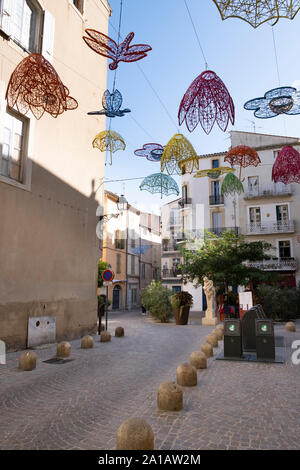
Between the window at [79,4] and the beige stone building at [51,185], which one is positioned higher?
the window at [79,4]

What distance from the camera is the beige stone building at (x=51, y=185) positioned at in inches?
372

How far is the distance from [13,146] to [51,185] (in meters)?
1.77

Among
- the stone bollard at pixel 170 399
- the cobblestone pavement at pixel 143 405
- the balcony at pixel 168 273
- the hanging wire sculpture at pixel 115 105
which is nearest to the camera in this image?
the cobblestone pavement at pixel 143 405

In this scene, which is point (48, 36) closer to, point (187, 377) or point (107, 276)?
point (107, 276)

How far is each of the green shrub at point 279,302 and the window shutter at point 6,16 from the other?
18.2 m

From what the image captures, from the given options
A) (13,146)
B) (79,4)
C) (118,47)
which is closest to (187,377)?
(118,47)

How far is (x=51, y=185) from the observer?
11258 millimetres

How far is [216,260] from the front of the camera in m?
18.8

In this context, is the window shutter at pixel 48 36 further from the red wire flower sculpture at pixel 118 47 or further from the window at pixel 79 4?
the red wire flower sculpture at pixel 118 47

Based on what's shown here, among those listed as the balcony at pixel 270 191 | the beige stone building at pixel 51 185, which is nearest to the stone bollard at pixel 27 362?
the beige stone building at pixel 51 185

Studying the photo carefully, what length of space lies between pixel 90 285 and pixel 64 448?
9949 mm

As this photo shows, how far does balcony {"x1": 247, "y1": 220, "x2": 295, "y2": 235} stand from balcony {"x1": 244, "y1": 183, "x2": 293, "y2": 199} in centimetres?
235

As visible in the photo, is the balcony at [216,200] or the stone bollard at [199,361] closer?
the stone bollard at [199,361]

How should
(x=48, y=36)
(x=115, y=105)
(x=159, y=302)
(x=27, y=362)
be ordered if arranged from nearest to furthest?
(x=27, y=362) → (x=115, y=105) → (x=48, y=36) → (x=159, y=302)
